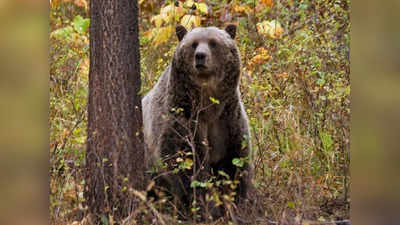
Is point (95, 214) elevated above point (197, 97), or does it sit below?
below

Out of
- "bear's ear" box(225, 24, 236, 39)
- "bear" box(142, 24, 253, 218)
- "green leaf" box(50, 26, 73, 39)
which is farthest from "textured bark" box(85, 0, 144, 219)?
"green leaf" box(50, 26, 73, 39)

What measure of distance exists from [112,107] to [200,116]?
121cm

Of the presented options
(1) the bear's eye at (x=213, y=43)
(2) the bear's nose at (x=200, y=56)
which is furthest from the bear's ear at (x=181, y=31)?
(2) the bear's nose at (x=200, y=56)

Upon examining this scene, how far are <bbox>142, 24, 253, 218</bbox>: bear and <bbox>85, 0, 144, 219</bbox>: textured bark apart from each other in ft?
2.08

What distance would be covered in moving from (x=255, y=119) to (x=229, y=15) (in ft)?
4.90

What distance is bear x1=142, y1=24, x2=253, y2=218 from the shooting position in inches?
198

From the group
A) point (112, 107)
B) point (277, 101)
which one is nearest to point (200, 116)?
point (112, 107)

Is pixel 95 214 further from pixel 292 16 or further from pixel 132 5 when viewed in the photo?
pixel 292 16

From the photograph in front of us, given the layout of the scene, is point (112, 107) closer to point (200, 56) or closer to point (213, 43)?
point (200, 56)

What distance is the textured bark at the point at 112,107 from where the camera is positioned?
427 cm

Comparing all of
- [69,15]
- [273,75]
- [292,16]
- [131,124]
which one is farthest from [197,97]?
[69,15]
